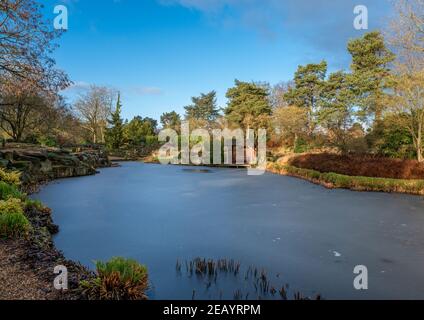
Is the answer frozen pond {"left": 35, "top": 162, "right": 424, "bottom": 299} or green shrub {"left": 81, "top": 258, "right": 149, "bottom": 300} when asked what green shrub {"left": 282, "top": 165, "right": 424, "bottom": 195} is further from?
green shrub {"left": 81, "top": 258, "right": 149, "bottom": 300}

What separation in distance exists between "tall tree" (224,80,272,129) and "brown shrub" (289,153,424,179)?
1326 cm

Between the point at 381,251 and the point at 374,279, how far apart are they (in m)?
1.29

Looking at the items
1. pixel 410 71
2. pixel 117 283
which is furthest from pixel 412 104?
pixel 117 283

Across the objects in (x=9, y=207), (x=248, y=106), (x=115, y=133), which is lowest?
(x=9, y=207)

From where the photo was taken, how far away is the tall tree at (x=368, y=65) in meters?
24.8

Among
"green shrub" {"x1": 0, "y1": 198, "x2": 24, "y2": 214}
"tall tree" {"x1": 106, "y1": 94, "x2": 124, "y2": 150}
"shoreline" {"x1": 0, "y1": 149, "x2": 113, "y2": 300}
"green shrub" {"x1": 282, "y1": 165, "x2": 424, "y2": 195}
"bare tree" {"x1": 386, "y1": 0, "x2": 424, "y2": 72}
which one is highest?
"bare tree" {"x1": 386, "y1": 0, "x2": 424, "y2": 72}

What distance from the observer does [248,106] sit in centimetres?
2919

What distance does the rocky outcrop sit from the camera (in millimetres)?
12680

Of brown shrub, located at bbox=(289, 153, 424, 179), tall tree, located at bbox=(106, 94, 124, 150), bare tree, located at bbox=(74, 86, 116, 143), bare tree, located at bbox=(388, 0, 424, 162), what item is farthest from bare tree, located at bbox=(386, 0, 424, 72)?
bare tree, located at bbox=(74, 86, 116, 143)

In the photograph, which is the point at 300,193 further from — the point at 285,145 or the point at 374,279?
the point at 285,145

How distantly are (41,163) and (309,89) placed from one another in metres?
→ 26.1

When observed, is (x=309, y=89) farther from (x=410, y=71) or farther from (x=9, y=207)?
(x=9, y=207)

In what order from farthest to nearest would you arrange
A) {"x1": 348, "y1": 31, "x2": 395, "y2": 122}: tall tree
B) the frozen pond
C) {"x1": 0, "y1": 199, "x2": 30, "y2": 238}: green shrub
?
{"x1": 348, "y1": 31, "x2": 395, "y2": 122}: tall tree → {"x1": 0, "y1": 199, "x2": 30, "y2": 238}: green shrub → the frozen pond

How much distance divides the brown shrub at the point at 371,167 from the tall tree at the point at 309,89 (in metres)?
14.7
